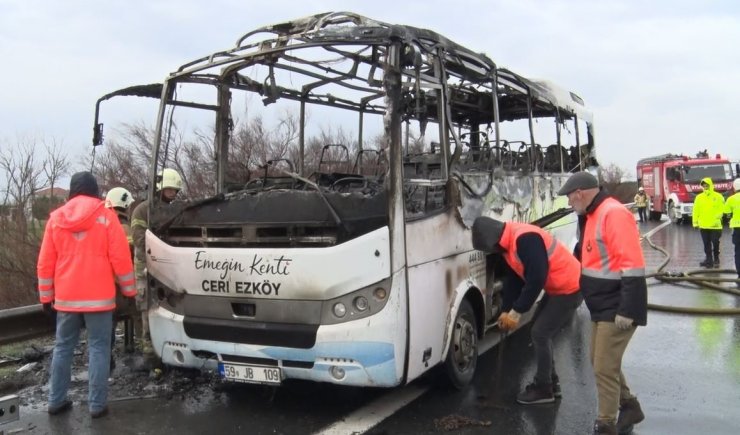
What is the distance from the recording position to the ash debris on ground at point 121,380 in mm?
4992

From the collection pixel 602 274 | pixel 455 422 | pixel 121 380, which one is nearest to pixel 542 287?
pixel 602 274

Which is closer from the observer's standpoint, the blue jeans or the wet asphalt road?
the wet asphalt road

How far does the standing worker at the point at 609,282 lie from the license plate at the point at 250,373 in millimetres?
2186

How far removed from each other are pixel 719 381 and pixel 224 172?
5.03 meters

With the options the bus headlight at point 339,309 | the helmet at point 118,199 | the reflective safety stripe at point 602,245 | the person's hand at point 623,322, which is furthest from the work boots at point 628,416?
the helmet at point 118,199

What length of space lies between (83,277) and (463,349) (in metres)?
3.02

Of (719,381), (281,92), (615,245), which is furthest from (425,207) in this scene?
(719,381)

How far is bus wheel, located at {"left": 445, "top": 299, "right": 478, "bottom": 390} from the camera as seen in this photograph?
4.73 meters

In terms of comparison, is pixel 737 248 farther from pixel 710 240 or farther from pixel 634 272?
pixel 634 272

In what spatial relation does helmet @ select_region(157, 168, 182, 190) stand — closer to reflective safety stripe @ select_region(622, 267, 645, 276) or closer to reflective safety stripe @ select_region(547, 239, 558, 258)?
reflective safety stripe @ select_region(547, 239, 558, 258)

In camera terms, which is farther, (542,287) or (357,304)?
(542,287)

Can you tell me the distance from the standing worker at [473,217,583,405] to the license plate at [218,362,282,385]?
5.86 feet

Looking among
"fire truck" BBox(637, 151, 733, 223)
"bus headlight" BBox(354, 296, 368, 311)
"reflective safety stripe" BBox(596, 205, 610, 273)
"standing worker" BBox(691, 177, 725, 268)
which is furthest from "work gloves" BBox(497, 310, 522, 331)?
"fire truck" BBox(637, 151, 733, 223)

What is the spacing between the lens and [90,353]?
4520mm
